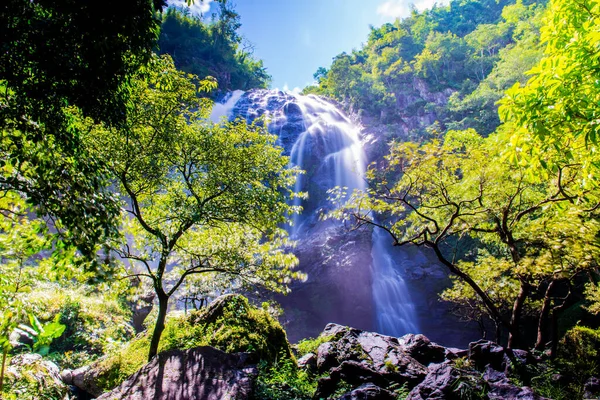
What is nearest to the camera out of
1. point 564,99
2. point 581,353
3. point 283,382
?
point 564,99

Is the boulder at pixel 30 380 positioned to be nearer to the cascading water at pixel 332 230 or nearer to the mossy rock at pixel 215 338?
the mossy rock at pixel 215 338

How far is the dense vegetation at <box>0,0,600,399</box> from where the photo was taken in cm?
337

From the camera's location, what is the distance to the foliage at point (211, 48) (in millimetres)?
49719

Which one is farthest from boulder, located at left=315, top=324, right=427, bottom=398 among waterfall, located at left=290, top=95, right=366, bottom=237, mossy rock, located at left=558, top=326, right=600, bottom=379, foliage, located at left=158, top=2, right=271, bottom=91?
foliage, located at left=158, top=2, right=271, bottom=91

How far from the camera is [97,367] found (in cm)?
860

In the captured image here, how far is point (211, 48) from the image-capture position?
53.5 metres

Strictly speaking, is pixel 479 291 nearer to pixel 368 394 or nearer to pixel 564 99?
pixel 368 394

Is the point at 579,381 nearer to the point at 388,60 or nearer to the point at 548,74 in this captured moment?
the point at 548,74

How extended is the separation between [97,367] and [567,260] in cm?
1322

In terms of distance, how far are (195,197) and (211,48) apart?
53.9 meters

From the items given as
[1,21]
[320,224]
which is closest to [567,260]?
[1,21]

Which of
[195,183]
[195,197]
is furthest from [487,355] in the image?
[195,183]

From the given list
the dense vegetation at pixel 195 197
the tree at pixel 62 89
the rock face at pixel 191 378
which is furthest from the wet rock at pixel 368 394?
the tree at pixel 62 89

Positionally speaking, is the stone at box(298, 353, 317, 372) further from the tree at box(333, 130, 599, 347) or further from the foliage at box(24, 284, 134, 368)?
the foliage at box(24, 284, 134, 368)
